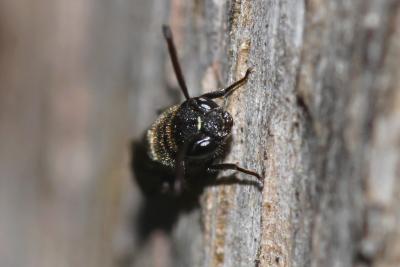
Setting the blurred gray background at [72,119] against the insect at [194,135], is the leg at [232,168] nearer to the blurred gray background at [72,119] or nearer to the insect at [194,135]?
the insect at [194,135]

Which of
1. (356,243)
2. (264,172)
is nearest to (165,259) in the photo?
(356,243)

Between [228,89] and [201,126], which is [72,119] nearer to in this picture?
[201,126]

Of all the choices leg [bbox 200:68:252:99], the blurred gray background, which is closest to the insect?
leg [bbox 200:68:252:99]

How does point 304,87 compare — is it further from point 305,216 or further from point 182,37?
point 182,37

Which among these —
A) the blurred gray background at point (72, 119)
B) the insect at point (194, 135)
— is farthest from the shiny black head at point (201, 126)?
the blurred gray background at point (72, 119)

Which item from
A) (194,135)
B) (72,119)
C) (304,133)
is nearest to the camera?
(194,135)

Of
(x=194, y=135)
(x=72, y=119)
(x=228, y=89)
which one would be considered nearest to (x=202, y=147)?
(x=194, y=135)

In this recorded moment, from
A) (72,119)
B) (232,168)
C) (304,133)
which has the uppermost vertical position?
(72,119)
